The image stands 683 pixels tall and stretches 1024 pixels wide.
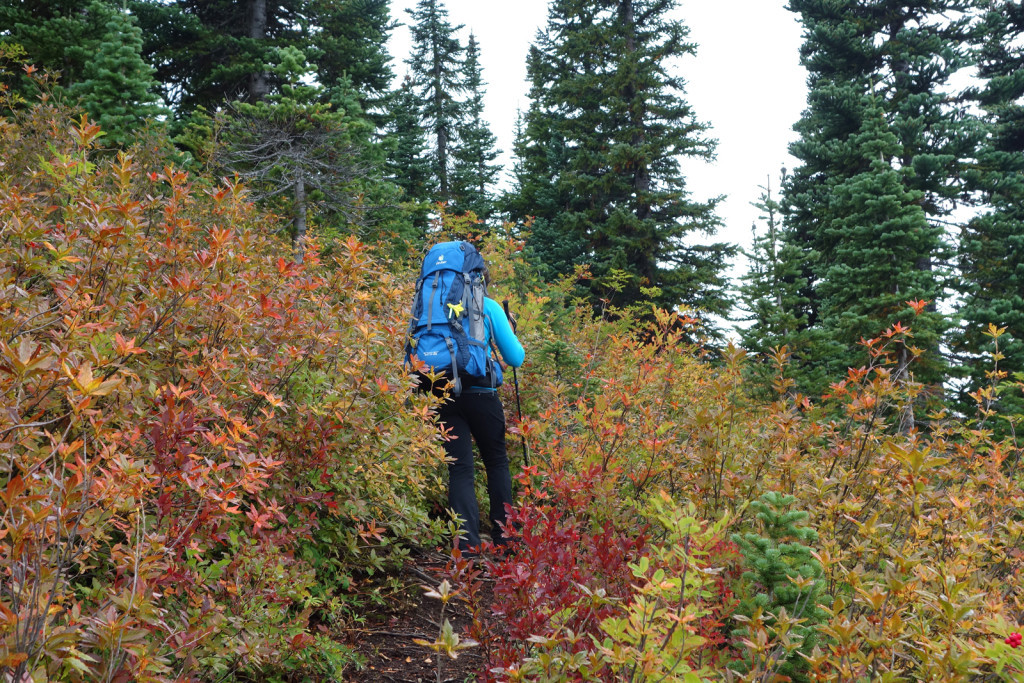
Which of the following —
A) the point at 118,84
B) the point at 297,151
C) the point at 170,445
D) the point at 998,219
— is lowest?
the point at 170,445

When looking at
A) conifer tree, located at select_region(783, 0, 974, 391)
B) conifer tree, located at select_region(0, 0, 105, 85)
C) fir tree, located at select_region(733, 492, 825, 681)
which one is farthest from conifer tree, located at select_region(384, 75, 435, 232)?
fir tree, located at select_region(733, 492, 825, 681)

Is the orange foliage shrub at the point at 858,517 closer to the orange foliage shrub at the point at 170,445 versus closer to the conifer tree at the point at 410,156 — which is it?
the orange foliage shrub at the point at 170,445

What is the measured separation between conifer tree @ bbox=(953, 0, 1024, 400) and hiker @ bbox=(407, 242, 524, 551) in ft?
26.8

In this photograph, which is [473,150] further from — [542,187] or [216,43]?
[216,43]

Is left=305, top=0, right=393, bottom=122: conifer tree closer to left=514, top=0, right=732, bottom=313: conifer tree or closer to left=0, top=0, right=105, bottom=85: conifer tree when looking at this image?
left=0, top=0, right=105, bottom=85: conifer tree

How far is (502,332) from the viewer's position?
4453 mm

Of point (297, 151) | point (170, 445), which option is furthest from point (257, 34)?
point (170, 445)

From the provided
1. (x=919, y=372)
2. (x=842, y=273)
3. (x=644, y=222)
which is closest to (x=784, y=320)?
(x=842, y=273)

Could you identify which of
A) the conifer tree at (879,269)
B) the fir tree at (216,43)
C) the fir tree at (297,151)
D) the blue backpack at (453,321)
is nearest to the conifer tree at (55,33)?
the fir tree at (216,43)

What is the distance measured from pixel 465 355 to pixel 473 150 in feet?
81.2

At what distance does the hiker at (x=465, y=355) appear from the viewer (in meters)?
4.17

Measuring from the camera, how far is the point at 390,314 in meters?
5.65

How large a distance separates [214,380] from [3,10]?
1313 centimetres

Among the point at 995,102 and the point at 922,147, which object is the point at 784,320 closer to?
the point at 922,147
